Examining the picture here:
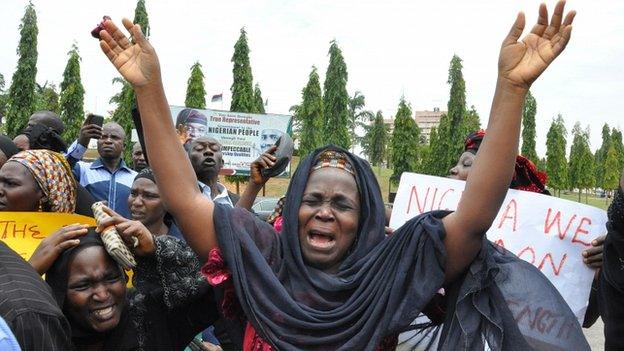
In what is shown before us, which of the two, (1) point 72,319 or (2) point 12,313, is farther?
(1) point 72,319

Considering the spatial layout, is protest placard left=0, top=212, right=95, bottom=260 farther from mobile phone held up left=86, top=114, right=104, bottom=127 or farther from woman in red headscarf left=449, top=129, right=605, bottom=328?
mobile phone held up left=86, top=114, right=104, bottom=127

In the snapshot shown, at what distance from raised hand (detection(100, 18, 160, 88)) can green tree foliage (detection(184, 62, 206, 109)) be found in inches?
930

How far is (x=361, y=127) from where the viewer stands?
61.3m

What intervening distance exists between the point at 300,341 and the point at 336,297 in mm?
186

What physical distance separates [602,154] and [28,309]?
172 ft

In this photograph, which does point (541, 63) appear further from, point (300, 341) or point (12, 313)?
point (12, 313)

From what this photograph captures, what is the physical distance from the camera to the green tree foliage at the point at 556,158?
34531mm

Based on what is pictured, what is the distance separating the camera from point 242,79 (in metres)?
25.1

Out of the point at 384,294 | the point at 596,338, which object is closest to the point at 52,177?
the point at 384,294

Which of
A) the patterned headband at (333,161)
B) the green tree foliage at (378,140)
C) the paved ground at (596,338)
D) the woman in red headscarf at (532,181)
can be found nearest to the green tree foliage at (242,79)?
the paved ground at (596,338)

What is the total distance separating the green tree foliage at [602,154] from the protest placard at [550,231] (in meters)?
44.1

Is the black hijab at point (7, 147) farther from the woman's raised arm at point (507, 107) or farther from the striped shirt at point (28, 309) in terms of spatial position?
the woman's raised arm at point (507, 107)

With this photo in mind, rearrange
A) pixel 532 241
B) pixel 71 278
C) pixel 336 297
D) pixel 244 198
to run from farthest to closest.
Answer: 1. pixel 244 198
2. pixel 532 241
3. pixel 71 278
4. pixel 336 297

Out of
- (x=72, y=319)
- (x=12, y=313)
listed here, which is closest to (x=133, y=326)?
(x=72, y=319)
